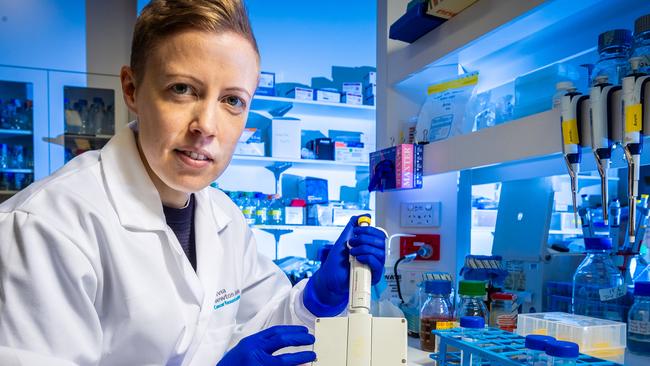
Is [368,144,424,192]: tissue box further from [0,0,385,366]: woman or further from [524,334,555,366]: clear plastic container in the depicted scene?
[524,334,555,366]: clear plastic container

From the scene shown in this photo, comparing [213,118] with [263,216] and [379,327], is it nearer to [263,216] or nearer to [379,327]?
[379,327]

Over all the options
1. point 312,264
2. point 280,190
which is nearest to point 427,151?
point 312,264

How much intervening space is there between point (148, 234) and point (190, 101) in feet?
0.98

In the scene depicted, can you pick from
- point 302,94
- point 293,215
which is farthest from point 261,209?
point 302,94

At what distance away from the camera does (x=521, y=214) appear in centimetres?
184

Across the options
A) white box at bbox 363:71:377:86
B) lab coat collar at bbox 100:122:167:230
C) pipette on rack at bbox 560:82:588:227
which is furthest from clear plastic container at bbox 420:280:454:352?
white box at bbox 363:71:377:86

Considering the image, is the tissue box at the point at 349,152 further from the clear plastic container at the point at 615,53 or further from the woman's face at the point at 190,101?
the woman's face at the point at 190,101

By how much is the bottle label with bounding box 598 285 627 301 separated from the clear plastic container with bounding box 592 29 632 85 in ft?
1.84

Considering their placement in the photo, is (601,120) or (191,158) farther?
(601,120)

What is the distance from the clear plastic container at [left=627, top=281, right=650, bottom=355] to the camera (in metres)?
1.19

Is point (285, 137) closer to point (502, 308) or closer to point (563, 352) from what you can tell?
point (502, 308)

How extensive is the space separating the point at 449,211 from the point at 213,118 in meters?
1.28

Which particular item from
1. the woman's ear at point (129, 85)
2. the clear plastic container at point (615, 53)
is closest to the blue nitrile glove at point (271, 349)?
the woman's ear at point (129, 85)

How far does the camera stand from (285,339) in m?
0.91
